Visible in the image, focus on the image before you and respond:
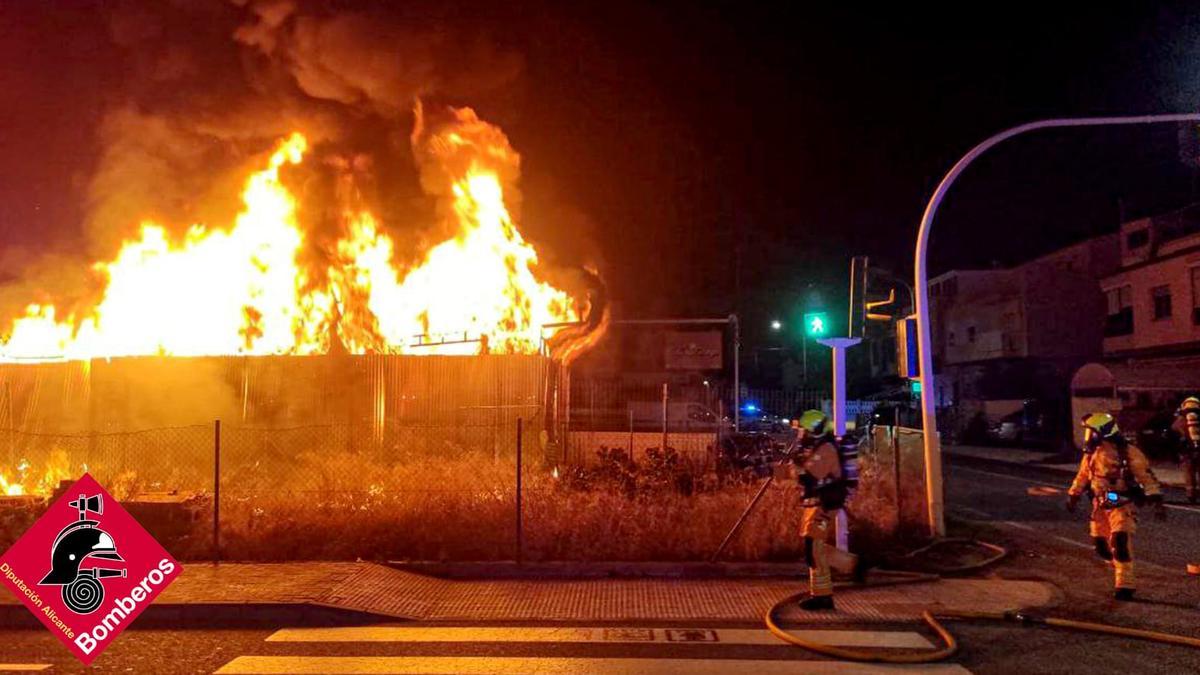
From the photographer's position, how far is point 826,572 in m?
6.96

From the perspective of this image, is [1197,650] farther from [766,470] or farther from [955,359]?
[955,359]

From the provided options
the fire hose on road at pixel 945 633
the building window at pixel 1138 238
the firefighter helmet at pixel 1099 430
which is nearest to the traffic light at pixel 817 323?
the firefighter helmet at pixel 1099 430

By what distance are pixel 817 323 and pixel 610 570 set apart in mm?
3662

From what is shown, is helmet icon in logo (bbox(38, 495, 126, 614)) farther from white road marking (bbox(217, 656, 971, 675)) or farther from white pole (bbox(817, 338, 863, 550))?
white pole (bbox(817, 338, 863, 550))

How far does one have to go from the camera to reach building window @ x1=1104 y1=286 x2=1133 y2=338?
3400 cm

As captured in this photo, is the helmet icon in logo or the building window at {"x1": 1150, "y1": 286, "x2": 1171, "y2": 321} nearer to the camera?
the helmet icon in logo

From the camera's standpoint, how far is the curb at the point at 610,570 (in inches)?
326

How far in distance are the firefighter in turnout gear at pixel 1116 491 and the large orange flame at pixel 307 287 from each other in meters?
12.4

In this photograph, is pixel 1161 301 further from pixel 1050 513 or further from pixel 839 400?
pixel 839 400

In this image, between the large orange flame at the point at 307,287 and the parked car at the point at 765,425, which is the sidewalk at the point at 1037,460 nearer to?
the parked car at the point at 765,425

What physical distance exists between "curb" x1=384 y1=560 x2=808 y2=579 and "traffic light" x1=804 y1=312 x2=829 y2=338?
2.65m

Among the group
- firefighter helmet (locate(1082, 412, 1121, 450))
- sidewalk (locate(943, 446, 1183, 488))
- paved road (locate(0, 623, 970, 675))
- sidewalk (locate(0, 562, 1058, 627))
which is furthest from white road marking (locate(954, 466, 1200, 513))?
paved road (locate(0, 623, 970, 675))

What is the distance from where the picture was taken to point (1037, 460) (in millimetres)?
24125

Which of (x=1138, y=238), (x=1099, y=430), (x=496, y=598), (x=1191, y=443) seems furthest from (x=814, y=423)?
(x=1138, y=238)
